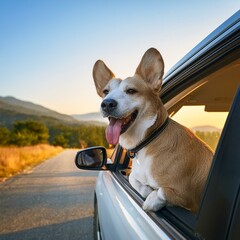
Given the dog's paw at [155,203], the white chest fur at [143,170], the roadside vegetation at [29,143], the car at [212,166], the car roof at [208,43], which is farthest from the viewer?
the roadside vegetation at [29,143]

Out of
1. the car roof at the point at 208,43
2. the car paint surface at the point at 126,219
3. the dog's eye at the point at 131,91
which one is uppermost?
the car roof at the point at 208,43

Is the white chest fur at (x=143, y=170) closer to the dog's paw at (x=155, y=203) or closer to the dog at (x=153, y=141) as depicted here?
the dog at (x=153, y=141)

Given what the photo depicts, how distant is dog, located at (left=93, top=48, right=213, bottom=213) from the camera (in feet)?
6.06

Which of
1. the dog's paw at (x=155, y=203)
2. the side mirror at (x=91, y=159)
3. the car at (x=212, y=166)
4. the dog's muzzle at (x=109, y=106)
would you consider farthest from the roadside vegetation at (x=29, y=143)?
the dog's paw at (x=155, y=203)

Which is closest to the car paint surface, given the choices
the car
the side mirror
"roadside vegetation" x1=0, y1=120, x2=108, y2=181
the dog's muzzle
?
the car

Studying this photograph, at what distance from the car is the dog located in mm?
86

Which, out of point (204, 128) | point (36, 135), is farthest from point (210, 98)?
point (36, 135)

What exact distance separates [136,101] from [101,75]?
677 mm

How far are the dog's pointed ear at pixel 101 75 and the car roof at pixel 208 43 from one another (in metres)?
0.74

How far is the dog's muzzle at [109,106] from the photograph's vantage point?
7.87 ft

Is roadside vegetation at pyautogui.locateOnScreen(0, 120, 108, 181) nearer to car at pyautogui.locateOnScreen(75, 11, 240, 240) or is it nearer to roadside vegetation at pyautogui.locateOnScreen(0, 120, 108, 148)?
roadside vegetation at pyautogui.locateOnScreen(0, 120, 108, 148)

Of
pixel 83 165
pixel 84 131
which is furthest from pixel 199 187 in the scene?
pixel 84 131

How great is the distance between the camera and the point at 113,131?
2379 millimetres

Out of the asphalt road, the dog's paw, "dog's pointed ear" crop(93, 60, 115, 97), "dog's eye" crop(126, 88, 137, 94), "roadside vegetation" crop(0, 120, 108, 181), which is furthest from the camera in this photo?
"roadside vegetation" crop(0, 120, 108, 181)
